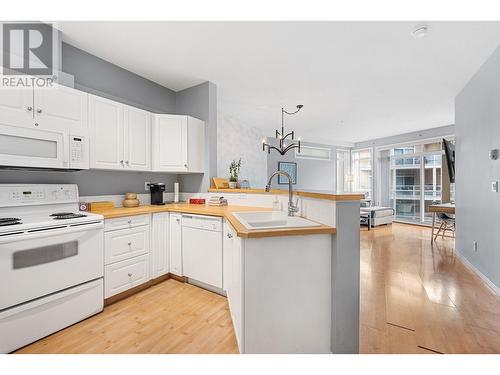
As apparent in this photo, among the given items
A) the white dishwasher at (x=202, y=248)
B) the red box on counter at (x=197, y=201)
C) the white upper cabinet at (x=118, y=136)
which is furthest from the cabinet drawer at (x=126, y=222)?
the red box on counter at (x=197, y=201)

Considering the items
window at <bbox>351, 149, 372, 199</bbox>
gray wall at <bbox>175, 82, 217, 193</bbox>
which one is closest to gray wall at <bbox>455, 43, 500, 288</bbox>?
gray wall at <bbox>175, 82, 217, 193</bbox>

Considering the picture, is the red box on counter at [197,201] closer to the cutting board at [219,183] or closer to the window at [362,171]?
the cutting board at [219,183]

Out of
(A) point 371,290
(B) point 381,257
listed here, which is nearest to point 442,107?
(B) point 381,257

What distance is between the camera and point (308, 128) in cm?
615

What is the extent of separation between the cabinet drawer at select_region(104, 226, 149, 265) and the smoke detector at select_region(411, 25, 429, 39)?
3.29 meters

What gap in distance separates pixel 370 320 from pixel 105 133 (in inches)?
120

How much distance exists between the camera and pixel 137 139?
8.87 ft

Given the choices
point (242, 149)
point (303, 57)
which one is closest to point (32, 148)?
point (303, 57)

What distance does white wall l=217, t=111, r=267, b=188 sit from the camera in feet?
15.7

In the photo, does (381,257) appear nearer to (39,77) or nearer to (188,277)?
(188,277)

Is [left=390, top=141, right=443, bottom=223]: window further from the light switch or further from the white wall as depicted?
the white wall

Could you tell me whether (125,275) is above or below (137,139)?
below

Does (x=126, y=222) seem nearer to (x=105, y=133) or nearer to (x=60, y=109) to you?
(x=105, y=133)
